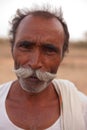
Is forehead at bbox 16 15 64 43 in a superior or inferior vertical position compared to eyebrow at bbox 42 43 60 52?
superior

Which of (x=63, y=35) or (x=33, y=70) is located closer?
(x=33, y=70)

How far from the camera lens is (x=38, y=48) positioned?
3820 mm

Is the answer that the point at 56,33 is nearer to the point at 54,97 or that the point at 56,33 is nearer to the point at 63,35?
the point at 63,35

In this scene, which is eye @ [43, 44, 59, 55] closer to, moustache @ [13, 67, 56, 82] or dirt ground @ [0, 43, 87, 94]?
moustache @ [13, 67, 56, 82]

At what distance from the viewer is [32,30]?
3.86 meters

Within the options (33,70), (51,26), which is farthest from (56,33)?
(33,70)

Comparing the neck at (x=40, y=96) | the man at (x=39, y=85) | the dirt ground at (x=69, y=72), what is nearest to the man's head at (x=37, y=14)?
the man at (x=39, y=85)

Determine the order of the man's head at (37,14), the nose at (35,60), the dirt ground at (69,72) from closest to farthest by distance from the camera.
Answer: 1. the nose at (35,60)
2. the man's head at (37,14)
3. the dirt ground at (69,72)

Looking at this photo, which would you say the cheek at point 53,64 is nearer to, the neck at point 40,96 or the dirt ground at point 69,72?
the neck at point 40,96

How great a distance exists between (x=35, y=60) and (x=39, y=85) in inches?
8.1

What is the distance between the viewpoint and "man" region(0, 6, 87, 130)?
382 centimetres

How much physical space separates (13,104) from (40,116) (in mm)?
229

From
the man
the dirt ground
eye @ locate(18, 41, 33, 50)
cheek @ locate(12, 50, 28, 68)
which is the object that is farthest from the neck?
the dirt ground

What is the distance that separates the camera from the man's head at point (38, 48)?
3.79 m
